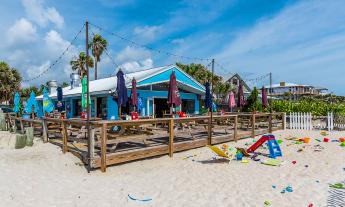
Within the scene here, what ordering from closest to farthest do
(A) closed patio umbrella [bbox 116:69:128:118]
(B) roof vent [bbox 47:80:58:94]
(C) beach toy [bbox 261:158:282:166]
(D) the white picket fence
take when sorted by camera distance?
(C) beach toy [bbox 261:158:282:166]
(A) closed patio umbrella [bbox 116:69:128:118]
(D) the white picket fence
(B) roof vent [bbox 47:80:58:94]

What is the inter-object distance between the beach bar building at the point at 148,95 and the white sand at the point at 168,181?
22.9 ft

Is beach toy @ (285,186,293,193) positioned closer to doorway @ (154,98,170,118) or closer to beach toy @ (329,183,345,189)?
beach toy @ (329,183,345,189)

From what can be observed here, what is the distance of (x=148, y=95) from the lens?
18.1 meters

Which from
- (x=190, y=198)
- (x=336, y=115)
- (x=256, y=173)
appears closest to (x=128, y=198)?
(x=190, y=198)

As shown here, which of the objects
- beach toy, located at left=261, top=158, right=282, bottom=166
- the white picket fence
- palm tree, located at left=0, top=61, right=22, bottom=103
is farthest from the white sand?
palm tree, located at left=0, top=61, right=22, bottom=103

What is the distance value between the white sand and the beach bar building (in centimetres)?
697

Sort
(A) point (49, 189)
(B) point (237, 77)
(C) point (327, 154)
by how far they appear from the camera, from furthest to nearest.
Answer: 1. (B) point (237, 77)
2. (C) point (327, 154)
3. (A) point (49, 189)

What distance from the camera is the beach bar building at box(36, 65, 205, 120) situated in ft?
55.3

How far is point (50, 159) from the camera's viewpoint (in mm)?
8250

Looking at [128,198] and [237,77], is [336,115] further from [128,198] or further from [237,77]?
[237,77]

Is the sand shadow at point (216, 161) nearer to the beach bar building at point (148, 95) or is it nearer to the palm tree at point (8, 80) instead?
the beach bar building at point (148, 95)

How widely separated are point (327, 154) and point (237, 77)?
1493 inches

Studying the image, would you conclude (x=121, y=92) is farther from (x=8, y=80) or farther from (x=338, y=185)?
(x=8, y=80)

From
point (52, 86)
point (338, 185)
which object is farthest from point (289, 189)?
point (52, 86)
